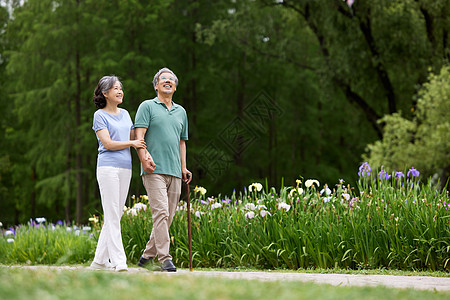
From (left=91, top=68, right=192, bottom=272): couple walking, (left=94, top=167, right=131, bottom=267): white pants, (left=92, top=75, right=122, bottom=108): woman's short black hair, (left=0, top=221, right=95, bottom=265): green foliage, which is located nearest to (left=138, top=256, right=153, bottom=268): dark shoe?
(left=91, top=68, right=192, bottom=272): couple walking

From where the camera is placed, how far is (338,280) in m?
5.09

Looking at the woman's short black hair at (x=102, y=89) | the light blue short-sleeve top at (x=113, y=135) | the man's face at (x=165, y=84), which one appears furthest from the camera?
the man's face at (x=165, y=84)

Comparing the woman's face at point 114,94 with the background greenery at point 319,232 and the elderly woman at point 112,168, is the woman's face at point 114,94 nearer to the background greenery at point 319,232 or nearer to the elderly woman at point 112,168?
the elderly woman at point 112,168

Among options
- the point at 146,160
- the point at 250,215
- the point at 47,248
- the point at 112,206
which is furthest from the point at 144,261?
the point at 47,248

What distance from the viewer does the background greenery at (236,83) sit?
20.0m

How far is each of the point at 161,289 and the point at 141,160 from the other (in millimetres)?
2643

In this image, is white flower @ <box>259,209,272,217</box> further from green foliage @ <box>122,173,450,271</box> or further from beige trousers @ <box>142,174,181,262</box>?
beige trousers @ <box>142,174,181,262</box>

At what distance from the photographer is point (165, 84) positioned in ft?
20.7

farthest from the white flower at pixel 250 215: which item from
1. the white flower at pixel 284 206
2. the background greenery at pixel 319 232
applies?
the white flower at pixel 284 206

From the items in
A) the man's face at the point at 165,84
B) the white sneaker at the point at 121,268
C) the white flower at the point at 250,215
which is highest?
the man's face at the point at 165,84

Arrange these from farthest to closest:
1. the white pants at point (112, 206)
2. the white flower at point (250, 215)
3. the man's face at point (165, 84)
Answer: the white flower at point (250, 215) < the man's face at point (165, 84) < the white pants at point (112, 206)

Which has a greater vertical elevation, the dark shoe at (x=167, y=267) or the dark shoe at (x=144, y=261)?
the dark shoe at (x=167, y=267)

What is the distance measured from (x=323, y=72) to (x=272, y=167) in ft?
32.6

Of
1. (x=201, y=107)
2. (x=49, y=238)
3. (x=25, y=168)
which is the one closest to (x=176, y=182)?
(x=49, y=238)
